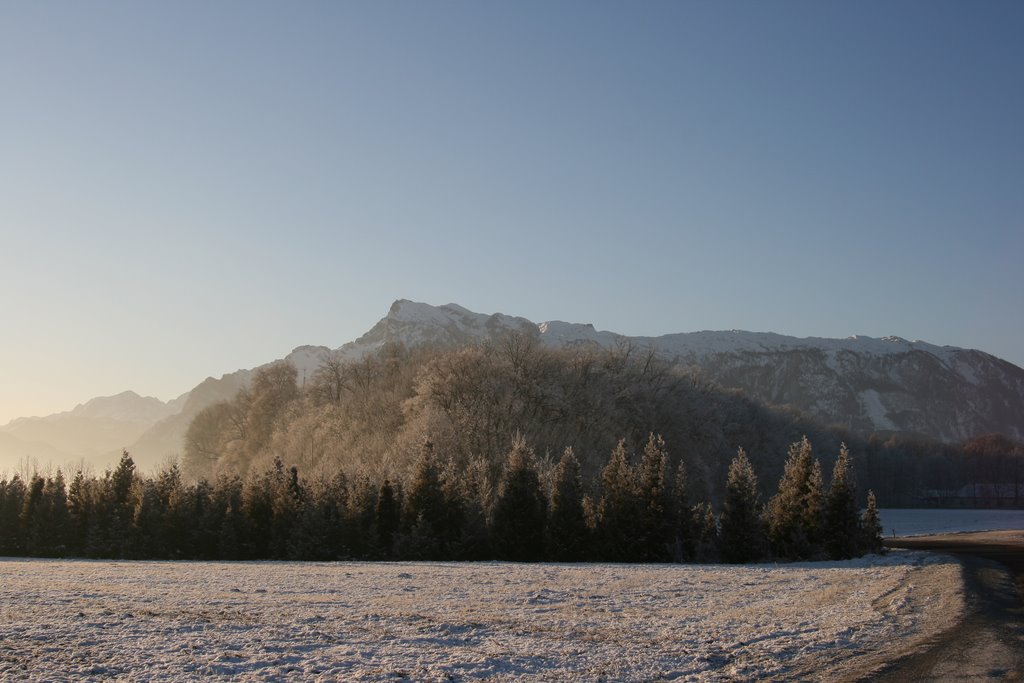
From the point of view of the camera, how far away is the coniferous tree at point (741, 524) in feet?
155

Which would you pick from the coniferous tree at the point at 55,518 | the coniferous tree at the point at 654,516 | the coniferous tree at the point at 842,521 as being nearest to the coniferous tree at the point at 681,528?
the coniferous tree at the point at 654,516

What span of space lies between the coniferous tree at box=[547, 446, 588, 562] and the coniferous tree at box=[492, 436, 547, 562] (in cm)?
80

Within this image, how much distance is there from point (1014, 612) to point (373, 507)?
37938 mm

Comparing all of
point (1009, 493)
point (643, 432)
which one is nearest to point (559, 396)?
point (643, 432)

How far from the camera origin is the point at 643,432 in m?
87.3

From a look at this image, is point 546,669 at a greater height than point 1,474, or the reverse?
point 1,474

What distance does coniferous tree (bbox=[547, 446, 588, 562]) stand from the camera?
49.2 m

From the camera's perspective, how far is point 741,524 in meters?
47.6

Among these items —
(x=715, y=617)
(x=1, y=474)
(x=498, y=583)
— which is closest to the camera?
(x=715, y=617)

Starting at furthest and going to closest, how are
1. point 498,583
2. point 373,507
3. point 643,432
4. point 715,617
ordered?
point 643,432
point 373,507
point 498,583
point 715,617

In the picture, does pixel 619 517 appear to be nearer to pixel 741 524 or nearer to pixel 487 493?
pixel 741 524

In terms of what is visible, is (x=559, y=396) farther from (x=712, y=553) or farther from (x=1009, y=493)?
(x=1009, y=493)

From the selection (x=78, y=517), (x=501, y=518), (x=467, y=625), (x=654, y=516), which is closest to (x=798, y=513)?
(x=654, y=516)

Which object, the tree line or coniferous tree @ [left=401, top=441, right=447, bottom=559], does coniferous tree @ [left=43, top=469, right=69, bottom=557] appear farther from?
coniferous tree @ [left=401, top=441, right=447, bottom=559]
